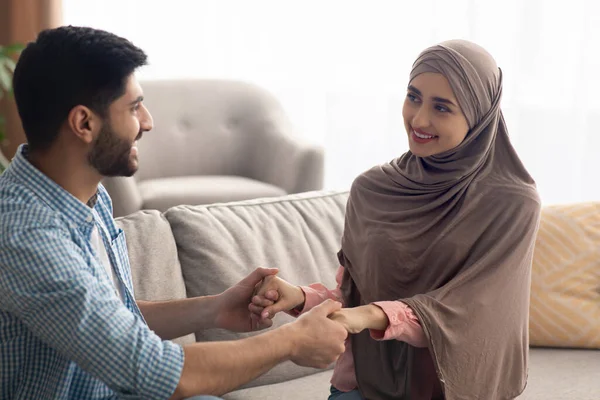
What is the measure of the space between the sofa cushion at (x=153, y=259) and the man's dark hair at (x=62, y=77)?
2.29 ft

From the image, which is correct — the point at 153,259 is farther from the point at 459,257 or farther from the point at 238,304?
the point at 459,257

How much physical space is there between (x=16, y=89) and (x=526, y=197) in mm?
1149

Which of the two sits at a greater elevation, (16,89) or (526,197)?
(16,89)

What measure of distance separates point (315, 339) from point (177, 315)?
47 centimetres

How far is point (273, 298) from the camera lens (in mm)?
2066

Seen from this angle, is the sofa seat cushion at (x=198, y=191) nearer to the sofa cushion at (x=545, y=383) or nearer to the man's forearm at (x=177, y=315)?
the sofa cushion at (x=545, y=383)

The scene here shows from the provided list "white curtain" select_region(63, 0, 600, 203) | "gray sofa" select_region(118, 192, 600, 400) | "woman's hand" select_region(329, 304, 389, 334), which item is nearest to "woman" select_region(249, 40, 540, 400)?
"woman's hand" select_region(329, 304, 389, 334)

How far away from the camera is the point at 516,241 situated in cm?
199

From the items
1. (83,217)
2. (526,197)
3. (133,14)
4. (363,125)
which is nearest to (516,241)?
(526,197)

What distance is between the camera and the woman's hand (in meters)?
1.87

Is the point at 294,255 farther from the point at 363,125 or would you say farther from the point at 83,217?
the point at 363,125

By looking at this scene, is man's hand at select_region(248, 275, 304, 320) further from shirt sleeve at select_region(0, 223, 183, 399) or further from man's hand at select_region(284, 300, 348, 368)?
shirt sleeve at select_region(0, 223, 183, 399)

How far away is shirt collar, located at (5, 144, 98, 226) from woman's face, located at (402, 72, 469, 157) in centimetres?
80

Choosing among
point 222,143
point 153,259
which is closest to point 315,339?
point 153,259
